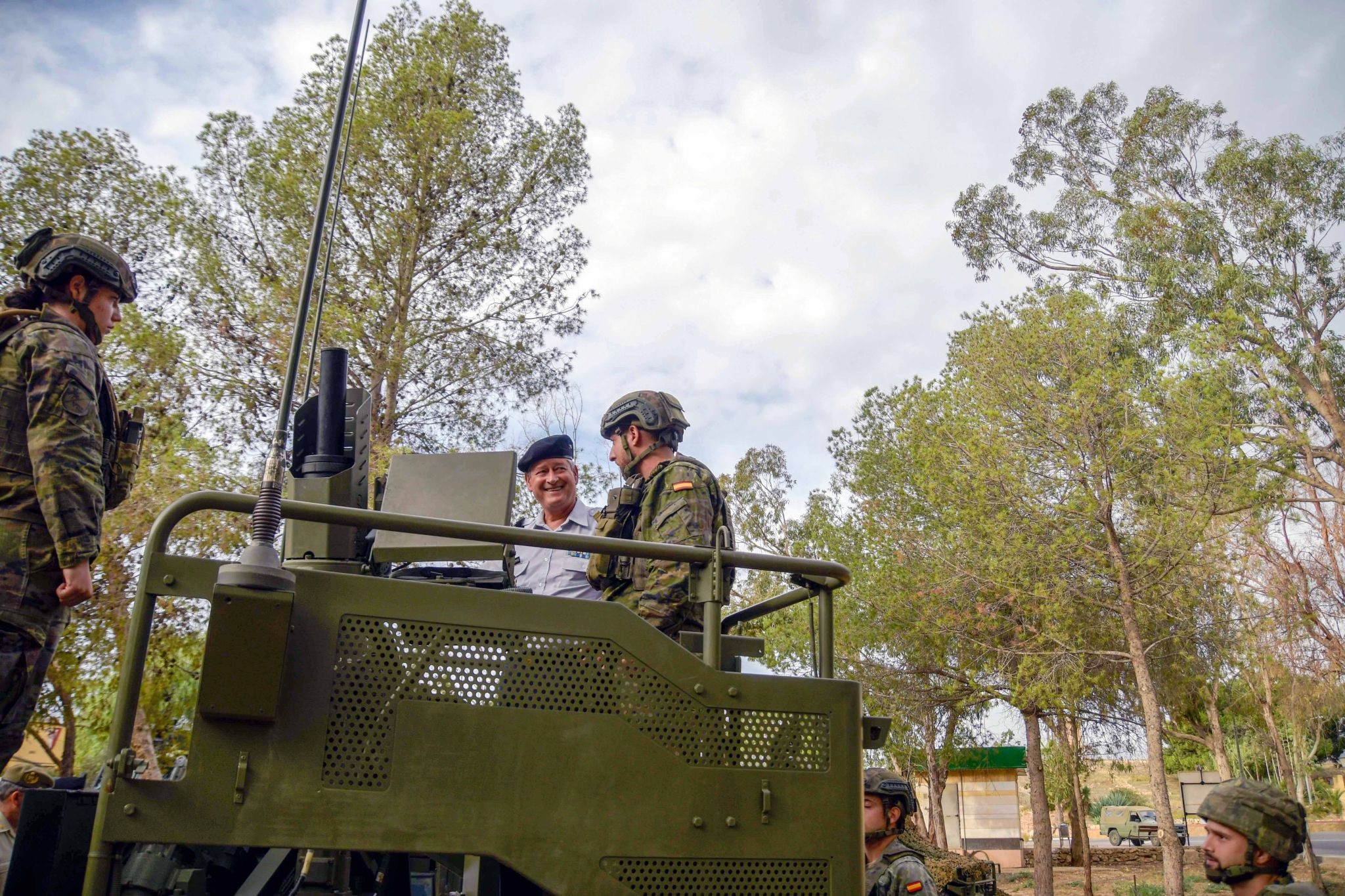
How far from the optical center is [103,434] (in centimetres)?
361

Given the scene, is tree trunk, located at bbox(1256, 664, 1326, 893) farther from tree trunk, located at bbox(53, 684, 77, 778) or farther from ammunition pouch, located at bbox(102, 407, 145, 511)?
ammunition pouch, located at bbox(102, 407, 145, 511)

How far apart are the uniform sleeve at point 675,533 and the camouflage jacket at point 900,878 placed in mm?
2239

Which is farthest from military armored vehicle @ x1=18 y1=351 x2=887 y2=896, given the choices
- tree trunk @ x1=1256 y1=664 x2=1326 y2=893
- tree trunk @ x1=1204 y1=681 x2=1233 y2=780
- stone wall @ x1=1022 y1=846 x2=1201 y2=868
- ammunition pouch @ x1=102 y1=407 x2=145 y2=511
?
stone wall @ x1=1022 y1=846 x2=1201 y2=868

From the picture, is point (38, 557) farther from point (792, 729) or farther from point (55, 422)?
point (792, 729)

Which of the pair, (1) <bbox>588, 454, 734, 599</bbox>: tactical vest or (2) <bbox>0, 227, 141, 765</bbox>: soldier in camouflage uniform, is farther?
(1) <bbox>588, 454, 734, 599</bbox>: tactical vest

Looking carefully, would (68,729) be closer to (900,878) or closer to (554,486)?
(554,486)

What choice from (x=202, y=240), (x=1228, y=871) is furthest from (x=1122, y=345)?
(x=1228, y=871)

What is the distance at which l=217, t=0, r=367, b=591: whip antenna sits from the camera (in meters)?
2.39

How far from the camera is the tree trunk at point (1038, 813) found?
23.0 meters

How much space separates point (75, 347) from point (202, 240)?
15392mm

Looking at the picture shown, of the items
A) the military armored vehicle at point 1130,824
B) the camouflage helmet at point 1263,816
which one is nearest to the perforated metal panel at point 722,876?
the camouflage helmet at point 1263,816

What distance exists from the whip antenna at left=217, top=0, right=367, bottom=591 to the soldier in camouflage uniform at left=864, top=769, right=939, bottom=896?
3601 mm

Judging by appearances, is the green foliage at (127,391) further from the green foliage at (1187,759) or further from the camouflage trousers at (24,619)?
the green foliage at (1187,759)

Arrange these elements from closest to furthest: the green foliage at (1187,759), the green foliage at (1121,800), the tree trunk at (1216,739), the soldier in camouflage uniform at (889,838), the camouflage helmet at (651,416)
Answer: the camouflage helmet at (651,416) < the soldier in camouflage uniform at (889,838) < the tree trunk at (1216,739) < the green foliage at (1187,759) < the green foliage at (1121,800)
